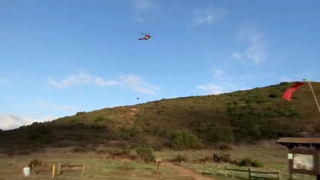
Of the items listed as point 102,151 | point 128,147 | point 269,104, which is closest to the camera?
point 102,151

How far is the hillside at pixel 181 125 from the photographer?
5141 centimetres

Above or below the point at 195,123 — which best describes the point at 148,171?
below

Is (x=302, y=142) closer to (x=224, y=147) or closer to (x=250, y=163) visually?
(x=250, y=163)

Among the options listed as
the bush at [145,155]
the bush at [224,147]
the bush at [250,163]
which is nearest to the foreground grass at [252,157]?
the bush at [250,163]

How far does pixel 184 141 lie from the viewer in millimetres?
49656

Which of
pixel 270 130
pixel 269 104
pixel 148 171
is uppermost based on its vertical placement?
pixel 269 104

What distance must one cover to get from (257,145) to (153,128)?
56.9ft

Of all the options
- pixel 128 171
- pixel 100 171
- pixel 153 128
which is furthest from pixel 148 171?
pixel 153 128

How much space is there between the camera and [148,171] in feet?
88.0

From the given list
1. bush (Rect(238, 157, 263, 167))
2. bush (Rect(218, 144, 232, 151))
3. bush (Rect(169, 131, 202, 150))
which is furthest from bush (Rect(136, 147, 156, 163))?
bush (Rect(218, 144, 232, 151))

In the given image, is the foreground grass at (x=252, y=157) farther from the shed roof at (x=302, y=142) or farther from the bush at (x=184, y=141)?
the shed roof at (x=302, y=142)

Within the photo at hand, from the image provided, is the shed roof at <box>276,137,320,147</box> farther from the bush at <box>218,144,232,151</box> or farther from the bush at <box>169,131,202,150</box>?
the bush at <box>169,131,202,150</box>

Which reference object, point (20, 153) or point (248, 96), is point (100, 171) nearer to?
point (20, 153)

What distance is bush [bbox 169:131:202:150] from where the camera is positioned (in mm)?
49281
